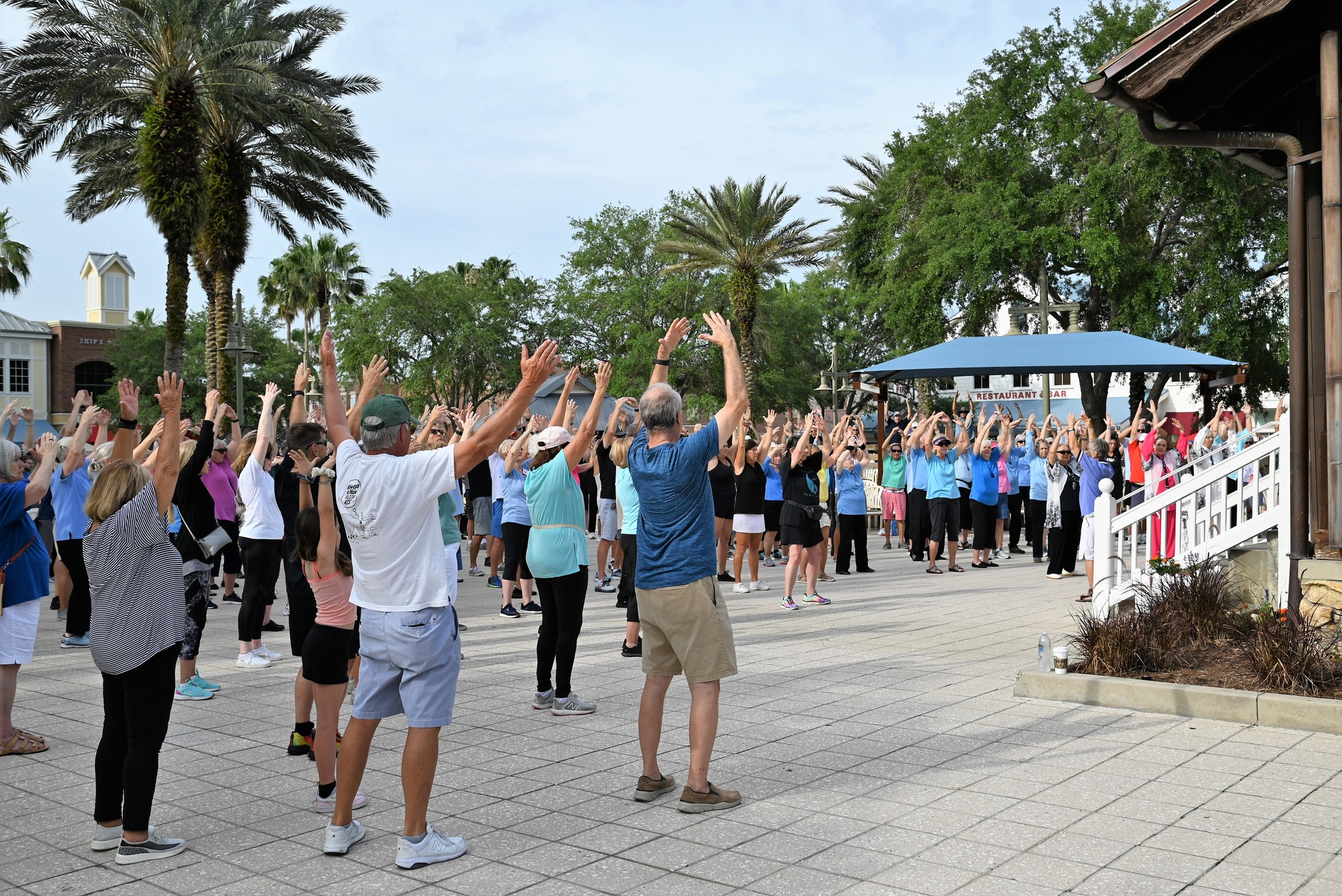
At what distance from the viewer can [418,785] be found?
4449 mm

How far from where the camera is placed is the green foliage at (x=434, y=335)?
43.4m

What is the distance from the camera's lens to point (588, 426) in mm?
6605

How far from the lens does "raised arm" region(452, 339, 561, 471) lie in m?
4.39

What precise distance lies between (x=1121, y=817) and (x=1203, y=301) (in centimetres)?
2815

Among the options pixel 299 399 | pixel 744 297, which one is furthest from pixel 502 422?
pixel 744 297

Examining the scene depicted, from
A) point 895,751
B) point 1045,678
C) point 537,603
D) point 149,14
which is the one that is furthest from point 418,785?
point 149,14

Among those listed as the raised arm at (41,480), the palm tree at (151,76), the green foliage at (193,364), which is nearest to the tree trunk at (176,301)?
the palm tree at (151,76)

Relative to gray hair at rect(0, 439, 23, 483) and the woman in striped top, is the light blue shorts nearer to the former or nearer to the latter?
the woman in striped top

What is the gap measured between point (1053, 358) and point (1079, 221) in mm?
15640

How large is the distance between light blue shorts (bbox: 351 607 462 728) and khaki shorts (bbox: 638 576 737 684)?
1042 millimetres

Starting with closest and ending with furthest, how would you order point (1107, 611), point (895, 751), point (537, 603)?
1. point (895, 751)
2. point (1107, 611)
3. point (537, 603)

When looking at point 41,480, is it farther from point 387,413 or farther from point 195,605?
point 387,413

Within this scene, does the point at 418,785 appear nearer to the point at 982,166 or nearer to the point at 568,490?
the point at 568,490

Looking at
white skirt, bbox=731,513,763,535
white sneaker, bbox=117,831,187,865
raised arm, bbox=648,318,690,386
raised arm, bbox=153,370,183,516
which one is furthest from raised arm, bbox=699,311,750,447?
white skirt, bbox=731,513,763,535
